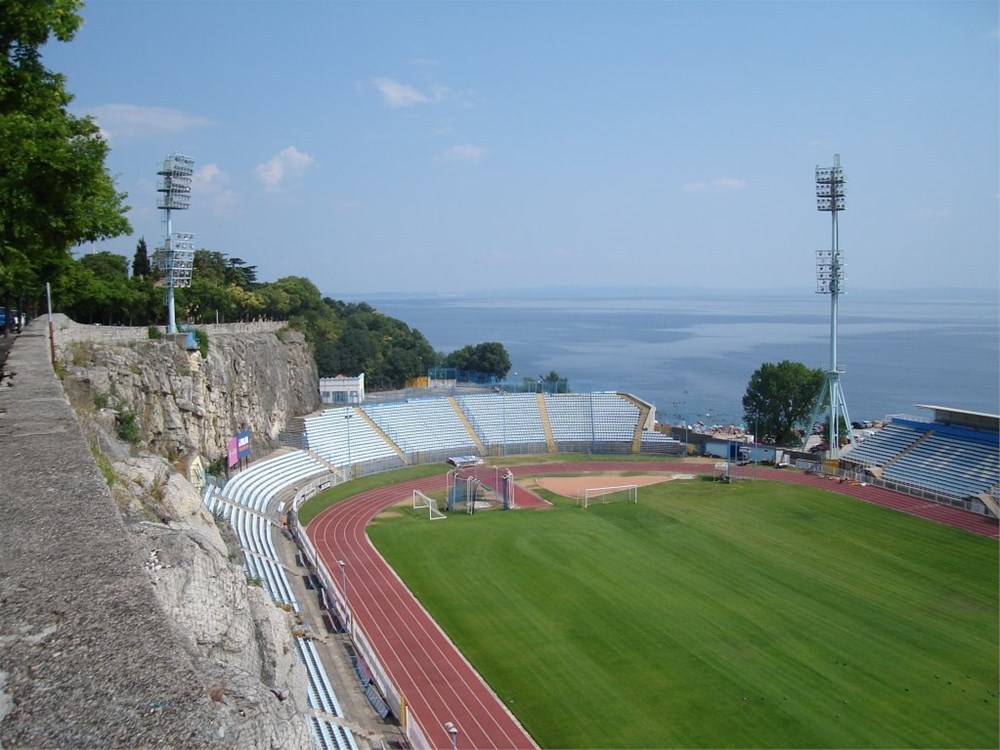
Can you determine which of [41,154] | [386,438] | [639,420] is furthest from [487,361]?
[41,154]

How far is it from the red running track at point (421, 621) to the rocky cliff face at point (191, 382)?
7366 mm

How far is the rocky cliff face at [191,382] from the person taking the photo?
86.5 ft

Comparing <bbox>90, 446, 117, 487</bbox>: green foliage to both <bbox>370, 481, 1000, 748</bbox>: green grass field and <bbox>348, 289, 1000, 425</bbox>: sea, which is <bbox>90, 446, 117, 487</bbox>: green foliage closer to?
<bbox>370, 481, 1000, 748</bbox>: green grass field

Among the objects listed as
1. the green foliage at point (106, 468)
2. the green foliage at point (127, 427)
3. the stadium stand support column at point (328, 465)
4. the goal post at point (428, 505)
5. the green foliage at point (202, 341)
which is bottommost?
the goal post at point (428, 505)

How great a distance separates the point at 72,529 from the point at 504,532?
28434mm

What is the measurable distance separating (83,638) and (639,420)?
49.7 m

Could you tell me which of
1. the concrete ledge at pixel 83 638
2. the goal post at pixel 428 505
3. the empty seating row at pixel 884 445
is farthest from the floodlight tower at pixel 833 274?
the concrete ledge at pixel 83 638

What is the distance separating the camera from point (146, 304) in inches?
1762

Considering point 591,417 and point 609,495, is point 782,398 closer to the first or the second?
point 591,417

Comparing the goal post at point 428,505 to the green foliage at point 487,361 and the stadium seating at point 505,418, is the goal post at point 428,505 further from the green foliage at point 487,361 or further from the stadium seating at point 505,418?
the green foliage at point 487,361

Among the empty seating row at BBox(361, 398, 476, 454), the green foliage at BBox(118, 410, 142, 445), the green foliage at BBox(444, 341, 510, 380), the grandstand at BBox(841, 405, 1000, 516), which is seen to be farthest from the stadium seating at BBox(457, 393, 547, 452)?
the green foliage at BBox(118, 410, 142, 445)

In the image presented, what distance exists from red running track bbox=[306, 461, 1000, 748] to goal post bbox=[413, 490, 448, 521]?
108cm

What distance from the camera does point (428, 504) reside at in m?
37.0

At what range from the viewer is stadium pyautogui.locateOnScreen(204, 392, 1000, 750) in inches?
712
